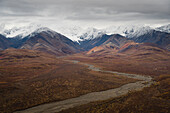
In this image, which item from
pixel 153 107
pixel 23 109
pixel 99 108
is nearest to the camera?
pixel 153 107

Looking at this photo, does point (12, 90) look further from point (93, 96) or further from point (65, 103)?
point (93, 96)

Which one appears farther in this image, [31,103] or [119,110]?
[31,103]

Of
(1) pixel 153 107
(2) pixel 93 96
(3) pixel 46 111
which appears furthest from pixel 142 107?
(3) pixel 46 111

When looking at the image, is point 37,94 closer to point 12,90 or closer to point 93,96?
point 12,90

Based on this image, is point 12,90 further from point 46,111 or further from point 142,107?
point 142,107

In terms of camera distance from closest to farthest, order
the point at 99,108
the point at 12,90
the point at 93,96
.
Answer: the point at 99,108 → the point at 93,96 → the point at 12,90

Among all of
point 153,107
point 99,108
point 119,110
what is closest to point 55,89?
point 99,108

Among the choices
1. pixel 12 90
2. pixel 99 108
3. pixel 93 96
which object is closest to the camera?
pixel 99 108

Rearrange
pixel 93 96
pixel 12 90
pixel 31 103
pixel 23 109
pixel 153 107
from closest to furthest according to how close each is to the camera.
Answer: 1. pixel 153 107
2. pixel 23 109
3. pixel 31 103
4. pixel 93 96
5. pixel 12 90

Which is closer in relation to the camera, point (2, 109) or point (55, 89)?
point (2, 109)
